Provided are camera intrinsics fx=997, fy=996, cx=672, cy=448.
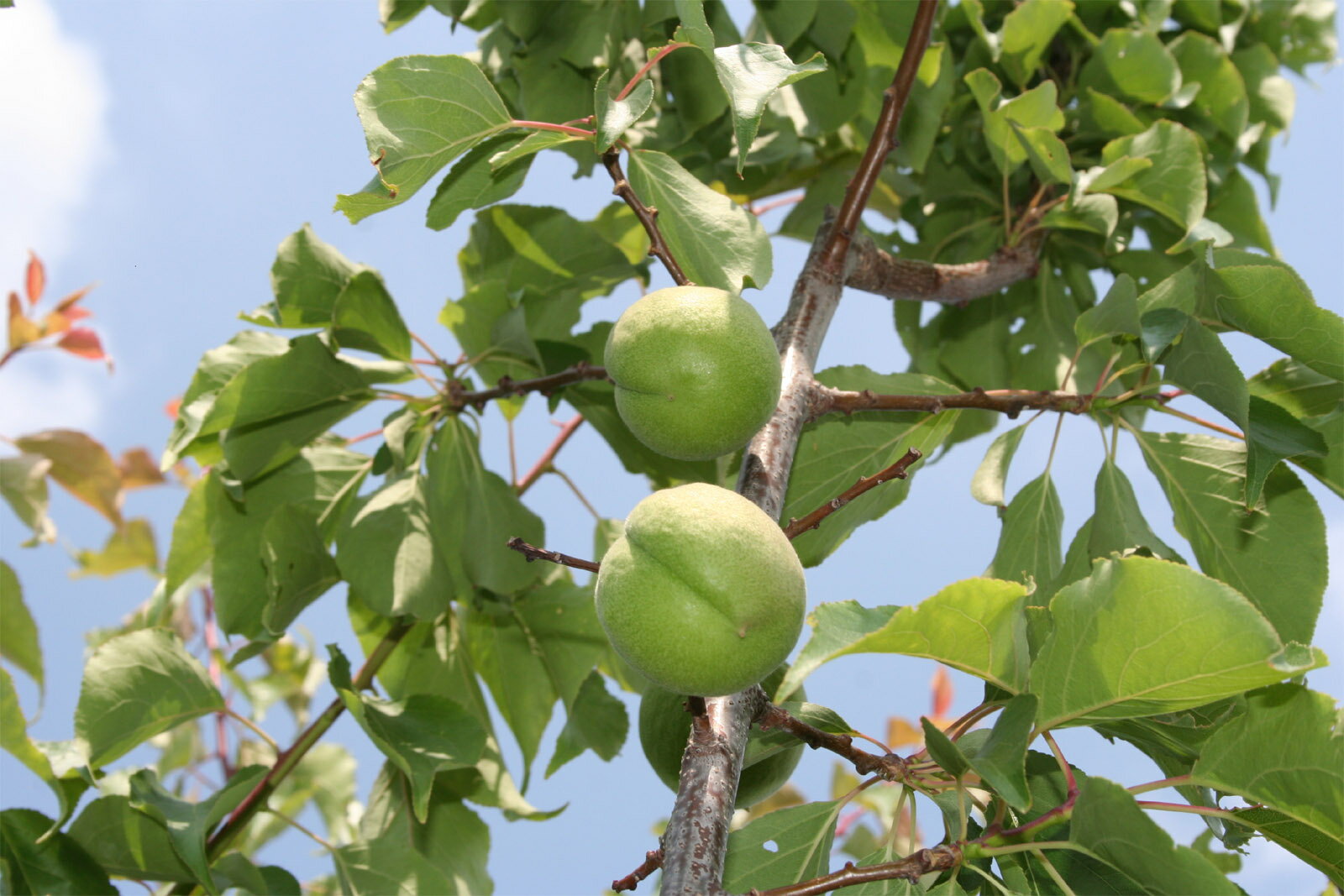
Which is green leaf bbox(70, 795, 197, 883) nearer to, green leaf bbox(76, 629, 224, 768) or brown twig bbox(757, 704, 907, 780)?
green leaf bbox(76, 629, 224, 768)

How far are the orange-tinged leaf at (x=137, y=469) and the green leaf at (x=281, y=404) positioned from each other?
1.54 metres

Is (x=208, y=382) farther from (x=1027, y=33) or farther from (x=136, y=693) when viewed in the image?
(x=1027, y=33)

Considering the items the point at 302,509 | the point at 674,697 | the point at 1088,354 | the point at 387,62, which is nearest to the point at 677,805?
the point at 674,697

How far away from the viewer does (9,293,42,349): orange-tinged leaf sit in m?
2.85

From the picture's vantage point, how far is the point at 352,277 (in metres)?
1.94

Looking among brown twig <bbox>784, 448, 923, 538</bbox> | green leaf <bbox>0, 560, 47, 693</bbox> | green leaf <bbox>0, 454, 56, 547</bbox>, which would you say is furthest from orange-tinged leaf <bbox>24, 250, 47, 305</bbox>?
brown twig <bbox>784, 448, 923, 538</bbox>

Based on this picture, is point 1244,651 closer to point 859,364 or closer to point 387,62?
point 859,364

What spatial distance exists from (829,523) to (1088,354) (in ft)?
4.00

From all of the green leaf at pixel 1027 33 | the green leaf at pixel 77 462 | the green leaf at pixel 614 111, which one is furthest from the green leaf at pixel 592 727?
the green leaf at pixel 1027 33

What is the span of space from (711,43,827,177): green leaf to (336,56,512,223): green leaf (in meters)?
0.42

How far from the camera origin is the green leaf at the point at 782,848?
129cm

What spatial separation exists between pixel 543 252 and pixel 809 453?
0.78m

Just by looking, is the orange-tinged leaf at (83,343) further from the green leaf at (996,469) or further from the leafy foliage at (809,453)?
the green leaf at (996,469)

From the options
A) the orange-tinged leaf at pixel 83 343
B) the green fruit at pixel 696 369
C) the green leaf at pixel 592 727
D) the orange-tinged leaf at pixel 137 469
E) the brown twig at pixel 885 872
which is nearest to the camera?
the brown twig at pixel 885 872
